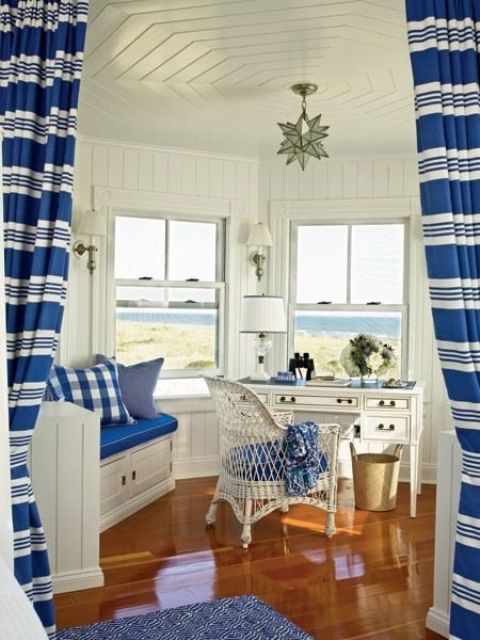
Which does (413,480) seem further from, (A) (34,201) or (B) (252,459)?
(A) (34,201)

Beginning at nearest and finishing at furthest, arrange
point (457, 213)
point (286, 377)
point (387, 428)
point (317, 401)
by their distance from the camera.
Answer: point (457, 213) < point (387, 428) < point (317, 401) < point (286, 377)

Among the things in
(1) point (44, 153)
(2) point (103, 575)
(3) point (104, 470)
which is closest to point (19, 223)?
(1) point (44, 153)

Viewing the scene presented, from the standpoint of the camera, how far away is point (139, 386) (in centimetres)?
503

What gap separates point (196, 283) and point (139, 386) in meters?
1.06

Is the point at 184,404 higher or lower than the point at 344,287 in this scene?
lower

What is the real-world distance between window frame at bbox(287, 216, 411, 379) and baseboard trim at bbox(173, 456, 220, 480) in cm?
112

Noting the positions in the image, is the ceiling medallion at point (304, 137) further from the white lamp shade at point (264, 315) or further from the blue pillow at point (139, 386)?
the blue pillow at point (139, 386)

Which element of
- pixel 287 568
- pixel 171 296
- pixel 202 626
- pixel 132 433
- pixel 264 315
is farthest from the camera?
pixel 171 296

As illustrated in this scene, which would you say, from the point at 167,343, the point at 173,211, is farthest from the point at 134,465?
the point at 173,211

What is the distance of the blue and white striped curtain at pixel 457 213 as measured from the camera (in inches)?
85.1

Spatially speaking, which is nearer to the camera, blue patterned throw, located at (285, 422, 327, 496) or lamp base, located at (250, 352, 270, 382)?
blue patterned throw, located at (285, 422, 327, 496)

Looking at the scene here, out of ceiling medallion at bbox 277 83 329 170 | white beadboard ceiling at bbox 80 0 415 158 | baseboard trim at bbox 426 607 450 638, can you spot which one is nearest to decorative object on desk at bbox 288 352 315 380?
white beadboard ceiling at bbox 80 0 415 158

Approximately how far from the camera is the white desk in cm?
471

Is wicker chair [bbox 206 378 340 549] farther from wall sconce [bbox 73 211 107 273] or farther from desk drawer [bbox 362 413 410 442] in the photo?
wall sconce [bbox 73 211 107 273]
